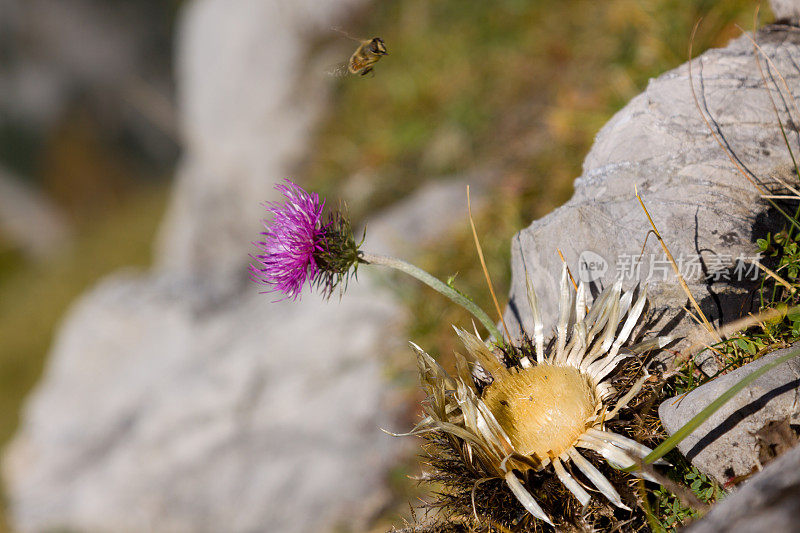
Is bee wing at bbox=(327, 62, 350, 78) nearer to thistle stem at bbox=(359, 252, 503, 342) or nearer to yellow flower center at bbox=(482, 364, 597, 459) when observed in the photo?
thistle stem at bbox=(359, 252, 503, 342)

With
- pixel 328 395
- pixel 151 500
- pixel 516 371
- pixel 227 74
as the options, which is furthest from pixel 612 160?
pixel 227 74

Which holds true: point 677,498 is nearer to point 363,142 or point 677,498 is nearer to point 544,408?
point 544,408

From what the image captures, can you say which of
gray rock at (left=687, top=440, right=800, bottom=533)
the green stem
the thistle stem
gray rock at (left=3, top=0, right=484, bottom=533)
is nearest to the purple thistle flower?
the thistle stem

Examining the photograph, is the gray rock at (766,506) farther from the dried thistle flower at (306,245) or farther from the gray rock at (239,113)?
the gray rock at (239,113)

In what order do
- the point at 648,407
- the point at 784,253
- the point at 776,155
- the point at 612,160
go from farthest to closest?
1. the point at 612,160
2. the point at 776,155
3. the point at 784,253
4. the point at 648,407

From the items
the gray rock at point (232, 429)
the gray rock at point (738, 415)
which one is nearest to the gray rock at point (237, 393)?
the gray rock at point (232, 429)

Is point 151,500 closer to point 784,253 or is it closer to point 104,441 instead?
point 104,441

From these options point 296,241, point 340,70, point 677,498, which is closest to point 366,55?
point 340,70
